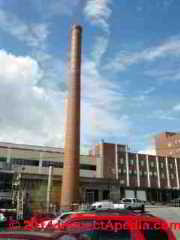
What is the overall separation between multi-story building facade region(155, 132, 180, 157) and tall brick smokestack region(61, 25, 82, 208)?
7433 cm

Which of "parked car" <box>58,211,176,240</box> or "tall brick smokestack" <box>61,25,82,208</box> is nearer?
"parked car" <box>58,211,176,240</box>

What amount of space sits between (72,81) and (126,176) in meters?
34.1

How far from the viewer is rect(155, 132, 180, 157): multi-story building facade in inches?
4119

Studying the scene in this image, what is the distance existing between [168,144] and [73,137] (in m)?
79.7

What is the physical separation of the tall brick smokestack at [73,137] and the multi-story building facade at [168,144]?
74327 millimetres

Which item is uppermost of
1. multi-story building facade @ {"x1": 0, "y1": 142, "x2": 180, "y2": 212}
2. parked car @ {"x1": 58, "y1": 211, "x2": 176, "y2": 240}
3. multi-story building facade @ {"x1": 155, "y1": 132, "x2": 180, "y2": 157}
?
multi-story building facade @ {"x1": 155, "y1": 132, "x2": 180, "y2": 157}

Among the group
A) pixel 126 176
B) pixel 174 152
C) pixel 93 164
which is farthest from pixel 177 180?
pixel 174 152

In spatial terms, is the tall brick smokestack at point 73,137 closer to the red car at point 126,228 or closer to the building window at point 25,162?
the building window at point 25,162

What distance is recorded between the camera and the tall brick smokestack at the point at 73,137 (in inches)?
1357

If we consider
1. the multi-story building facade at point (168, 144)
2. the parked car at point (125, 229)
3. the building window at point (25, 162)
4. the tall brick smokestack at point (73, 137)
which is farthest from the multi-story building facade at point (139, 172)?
the parked car at point (125, 229)

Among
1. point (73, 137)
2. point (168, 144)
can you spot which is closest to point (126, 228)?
point (73, 137)

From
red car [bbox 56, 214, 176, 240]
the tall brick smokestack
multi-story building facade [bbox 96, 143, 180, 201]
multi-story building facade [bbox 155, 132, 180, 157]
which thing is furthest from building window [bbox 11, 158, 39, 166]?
multi-story building facade [bbox 155, 132, 180, 157]

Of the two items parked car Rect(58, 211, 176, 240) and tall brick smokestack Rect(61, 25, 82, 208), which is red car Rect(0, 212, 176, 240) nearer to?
parked car Rect(58, 211, 176, 240)

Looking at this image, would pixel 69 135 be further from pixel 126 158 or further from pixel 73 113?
pixel 126 158
